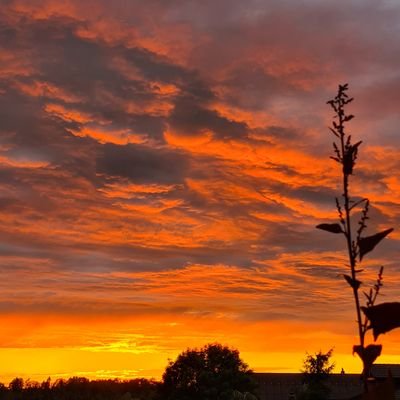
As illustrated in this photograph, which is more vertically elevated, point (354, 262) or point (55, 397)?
point (55, 397)

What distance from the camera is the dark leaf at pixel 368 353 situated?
10.3 feet

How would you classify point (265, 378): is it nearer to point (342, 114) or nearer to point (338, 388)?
point (338, 388)

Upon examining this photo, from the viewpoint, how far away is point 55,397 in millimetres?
176375

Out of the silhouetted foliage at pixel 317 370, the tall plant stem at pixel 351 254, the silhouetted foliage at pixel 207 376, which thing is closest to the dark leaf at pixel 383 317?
the tall plant stem at pixel 351 254

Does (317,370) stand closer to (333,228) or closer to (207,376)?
(207,376)

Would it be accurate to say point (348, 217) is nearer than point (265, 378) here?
Yes

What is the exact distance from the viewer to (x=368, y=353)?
3.20 m

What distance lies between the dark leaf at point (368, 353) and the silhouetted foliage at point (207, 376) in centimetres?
8059

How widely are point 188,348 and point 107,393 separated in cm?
10666

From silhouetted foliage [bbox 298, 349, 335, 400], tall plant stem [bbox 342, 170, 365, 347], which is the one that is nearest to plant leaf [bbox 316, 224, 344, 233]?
tall plant stem [bbox 342, 170, 365, 347]

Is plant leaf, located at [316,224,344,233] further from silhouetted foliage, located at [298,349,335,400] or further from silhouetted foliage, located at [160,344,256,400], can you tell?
silhouetted foliage, located at [160,344,256,400]

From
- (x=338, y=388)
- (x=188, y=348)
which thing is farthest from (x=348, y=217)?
(x=188, y=348)

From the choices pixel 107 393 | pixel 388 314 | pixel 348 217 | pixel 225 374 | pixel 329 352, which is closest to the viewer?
pixel 388 314

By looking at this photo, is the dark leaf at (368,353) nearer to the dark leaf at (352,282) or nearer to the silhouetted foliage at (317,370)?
the dark leaf at (352,282)
